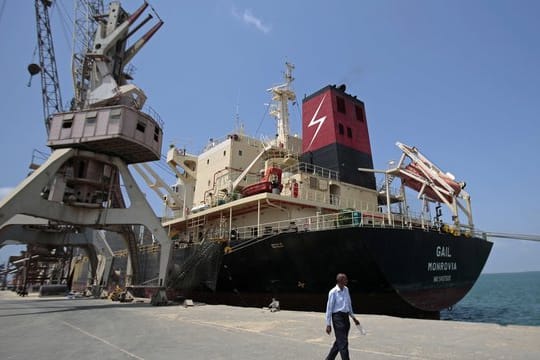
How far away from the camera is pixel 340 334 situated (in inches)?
204

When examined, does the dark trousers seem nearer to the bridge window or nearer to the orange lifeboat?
the orange lifeboat

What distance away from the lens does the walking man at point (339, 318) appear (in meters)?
5.12

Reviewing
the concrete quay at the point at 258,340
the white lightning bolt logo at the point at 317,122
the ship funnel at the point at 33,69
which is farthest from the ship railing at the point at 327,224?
the ship funnel at the point at 33,69

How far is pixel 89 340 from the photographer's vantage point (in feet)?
25.9

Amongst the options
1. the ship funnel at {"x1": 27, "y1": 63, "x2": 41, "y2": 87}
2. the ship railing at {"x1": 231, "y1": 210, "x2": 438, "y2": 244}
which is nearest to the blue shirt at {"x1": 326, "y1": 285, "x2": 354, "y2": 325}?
the ship railing at {"x1": 231, "y1": 210, "x2": 438, "y2": 244}

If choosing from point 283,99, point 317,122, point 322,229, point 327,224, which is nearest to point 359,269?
point 322,229

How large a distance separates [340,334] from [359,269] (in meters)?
8.82

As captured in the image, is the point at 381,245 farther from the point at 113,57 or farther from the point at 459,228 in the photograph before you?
the point at 113,57

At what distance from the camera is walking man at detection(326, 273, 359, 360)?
5.12 metres

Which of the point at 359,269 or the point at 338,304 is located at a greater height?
the point at 359,269

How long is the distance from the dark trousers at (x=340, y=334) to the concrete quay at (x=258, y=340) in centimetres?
99

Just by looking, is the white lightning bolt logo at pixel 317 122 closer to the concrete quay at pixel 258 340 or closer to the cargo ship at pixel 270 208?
the cargo ship at pixel 270 208

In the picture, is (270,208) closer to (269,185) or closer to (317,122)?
(269,185)

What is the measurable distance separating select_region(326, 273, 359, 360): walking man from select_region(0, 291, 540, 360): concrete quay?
3.49 ft
